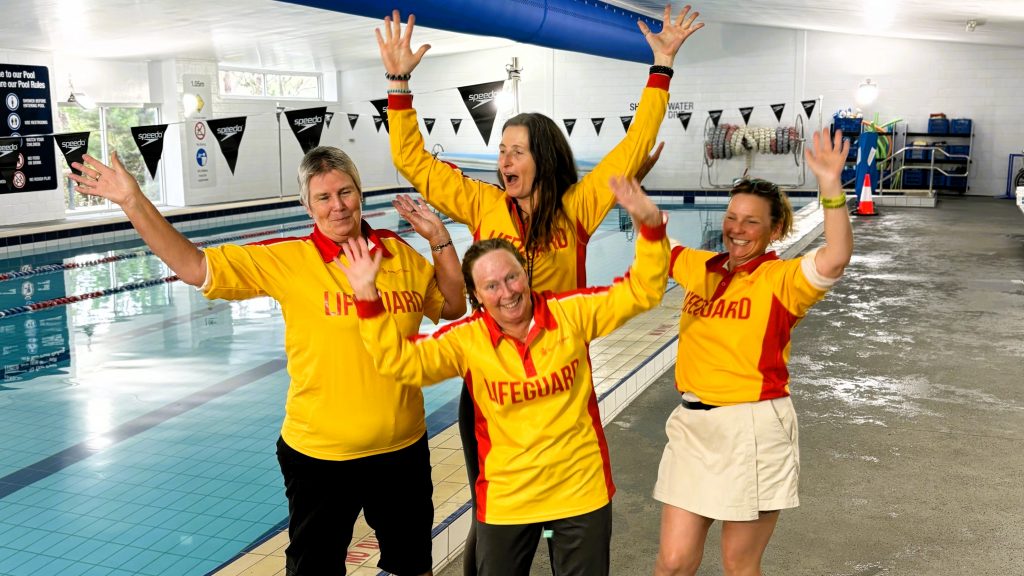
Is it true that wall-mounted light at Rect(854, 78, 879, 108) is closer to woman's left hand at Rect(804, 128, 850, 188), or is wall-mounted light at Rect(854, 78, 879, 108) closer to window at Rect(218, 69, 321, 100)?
window at Rect(218, 69, 321, 100)

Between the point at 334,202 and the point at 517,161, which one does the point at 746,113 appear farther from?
the point at 334,202

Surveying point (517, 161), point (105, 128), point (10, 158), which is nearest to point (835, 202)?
point (517, 161)

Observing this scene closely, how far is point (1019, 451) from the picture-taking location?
3.80 m

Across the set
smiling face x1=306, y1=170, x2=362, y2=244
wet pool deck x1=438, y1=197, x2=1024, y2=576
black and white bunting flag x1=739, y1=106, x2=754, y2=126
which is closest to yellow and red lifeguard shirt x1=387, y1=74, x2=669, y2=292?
smiling face x1=306, y1=170, x2=362, y2=244

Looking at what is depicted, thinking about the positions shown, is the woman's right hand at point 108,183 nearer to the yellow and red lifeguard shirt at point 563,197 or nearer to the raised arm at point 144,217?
the raised arm at point 144,217

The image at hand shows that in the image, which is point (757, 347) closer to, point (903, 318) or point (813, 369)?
point (813, 369)

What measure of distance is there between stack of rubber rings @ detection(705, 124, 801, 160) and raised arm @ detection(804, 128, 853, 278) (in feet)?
49.3

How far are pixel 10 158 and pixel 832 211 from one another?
12.0 metres

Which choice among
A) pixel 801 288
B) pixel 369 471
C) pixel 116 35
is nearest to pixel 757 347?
pixel 801 288

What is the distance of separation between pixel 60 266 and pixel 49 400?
5644 mm

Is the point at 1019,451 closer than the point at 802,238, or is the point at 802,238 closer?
the point at 1019,451

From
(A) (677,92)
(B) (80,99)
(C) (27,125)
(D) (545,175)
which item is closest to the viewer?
(D) (545,175)

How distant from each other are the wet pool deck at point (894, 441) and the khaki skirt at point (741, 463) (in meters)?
0.76

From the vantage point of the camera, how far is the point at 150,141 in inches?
358
